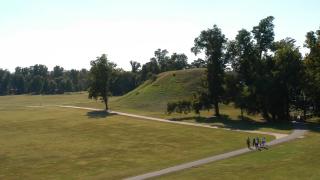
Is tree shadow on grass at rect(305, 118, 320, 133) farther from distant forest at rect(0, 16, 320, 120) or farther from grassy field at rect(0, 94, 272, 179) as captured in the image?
grassy field at rect(0, 94, 272, 179)

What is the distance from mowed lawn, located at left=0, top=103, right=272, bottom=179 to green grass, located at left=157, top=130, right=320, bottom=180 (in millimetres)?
5094

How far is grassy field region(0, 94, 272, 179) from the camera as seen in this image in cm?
4678

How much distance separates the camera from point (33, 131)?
255 ft

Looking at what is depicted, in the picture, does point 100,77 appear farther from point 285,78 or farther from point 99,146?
point 99,146

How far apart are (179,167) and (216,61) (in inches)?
2005

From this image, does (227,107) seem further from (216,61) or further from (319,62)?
(319,62)

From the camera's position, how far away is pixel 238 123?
8262cm

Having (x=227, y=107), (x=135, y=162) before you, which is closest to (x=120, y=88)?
(x=227, y=107)

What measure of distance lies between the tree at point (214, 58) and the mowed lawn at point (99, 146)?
49.9 feet

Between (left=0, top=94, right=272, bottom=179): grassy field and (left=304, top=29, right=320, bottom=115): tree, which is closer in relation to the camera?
(left=0, top=94, right=272, bottom=179): grassy field

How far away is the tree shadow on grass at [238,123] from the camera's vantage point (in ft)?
249

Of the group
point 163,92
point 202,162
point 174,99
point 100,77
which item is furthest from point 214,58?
point 202,162

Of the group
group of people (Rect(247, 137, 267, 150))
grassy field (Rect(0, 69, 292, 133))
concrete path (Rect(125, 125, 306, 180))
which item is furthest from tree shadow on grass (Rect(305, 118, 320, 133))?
group of people (Rect(247, 137, 267, 150))

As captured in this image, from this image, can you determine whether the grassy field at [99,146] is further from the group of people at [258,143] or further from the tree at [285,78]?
the tree at [285,78]
